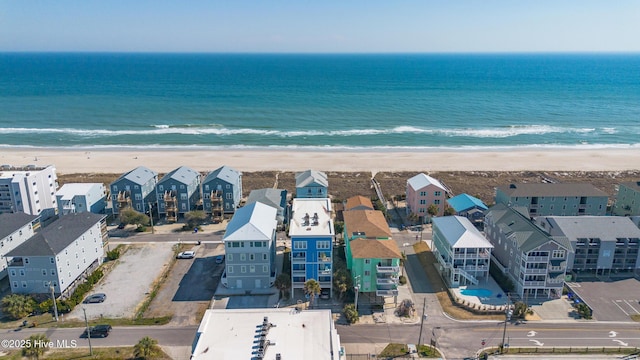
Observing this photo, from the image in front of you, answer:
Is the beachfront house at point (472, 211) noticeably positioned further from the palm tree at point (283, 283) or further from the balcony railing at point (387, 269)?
the palm tree at point (283, 283)

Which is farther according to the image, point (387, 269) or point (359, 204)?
point (359, 204)

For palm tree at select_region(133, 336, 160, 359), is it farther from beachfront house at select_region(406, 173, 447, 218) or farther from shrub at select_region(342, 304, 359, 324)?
beachfront house at select_region(406, 173, 447, 218)

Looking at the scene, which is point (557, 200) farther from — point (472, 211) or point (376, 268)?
point (376, 268)

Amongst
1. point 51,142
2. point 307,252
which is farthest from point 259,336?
point 51,142

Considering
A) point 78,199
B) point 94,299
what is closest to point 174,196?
point 78,199

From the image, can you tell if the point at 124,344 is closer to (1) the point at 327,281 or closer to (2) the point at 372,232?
(1) the point at 327,281

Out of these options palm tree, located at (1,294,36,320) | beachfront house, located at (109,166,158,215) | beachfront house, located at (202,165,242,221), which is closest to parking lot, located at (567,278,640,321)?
beachfront house, located at (202,165,242,221)
